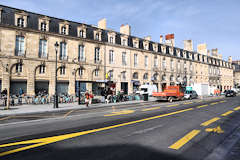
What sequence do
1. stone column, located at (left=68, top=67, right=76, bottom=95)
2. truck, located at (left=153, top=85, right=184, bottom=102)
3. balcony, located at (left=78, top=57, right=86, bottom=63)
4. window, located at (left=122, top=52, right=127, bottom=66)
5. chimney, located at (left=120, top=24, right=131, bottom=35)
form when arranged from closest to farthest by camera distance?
1. truck, located at (left=153, top=85, right=184, bottom=102)
2. stone column, located at (left=68, top=67, right=76, bottom=95)
3. balcony, located at (left=78, top=57, right=86, bottom=63)
4. window, located at (left=122, top=52, right=127, bottom=66)
5. chimney, located at (left=120, top=24, right=131, bottom=35)

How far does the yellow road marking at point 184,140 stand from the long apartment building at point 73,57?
13.2m

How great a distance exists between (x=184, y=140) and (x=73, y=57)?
2340 centimetres

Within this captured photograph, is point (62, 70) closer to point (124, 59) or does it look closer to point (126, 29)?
point (124, 59)

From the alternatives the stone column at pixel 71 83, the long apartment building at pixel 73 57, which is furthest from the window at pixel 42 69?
the stone column at pixel 71 83

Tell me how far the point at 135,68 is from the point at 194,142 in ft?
94.1

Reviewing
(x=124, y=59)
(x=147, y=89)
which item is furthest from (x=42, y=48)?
(x=147, y=89)

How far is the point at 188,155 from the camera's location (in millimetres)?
3727

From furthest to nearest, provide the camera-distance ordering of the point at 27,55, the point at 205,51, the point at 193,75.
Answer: the point at 205,51, the point at 193,75, the point at 27,55

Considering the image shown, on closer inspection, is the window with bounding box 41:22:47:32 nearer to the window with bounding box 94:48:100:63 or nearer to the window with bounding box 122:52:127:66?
the window with bounding box 94:48:100:63

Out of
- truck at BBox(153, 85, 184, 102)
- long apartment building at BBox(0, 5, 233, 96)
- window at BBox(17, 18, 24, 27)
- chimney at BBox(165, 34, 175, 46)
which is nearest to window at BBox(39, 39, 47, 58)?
long apartment building at BBox(0, 5, 233, 96)

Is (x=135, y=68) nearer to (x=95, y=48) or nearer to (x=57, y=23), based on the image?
(x=95, y=48)

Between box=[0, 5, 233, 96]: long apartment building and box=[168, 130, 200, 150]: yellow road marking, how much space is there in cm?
1318

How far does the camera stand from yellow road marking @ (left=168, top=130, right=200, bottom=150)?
431cm

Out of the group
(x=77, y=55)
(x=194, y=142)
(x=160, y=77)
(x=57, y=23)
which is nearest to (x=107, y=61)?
(x=77, y=55)
